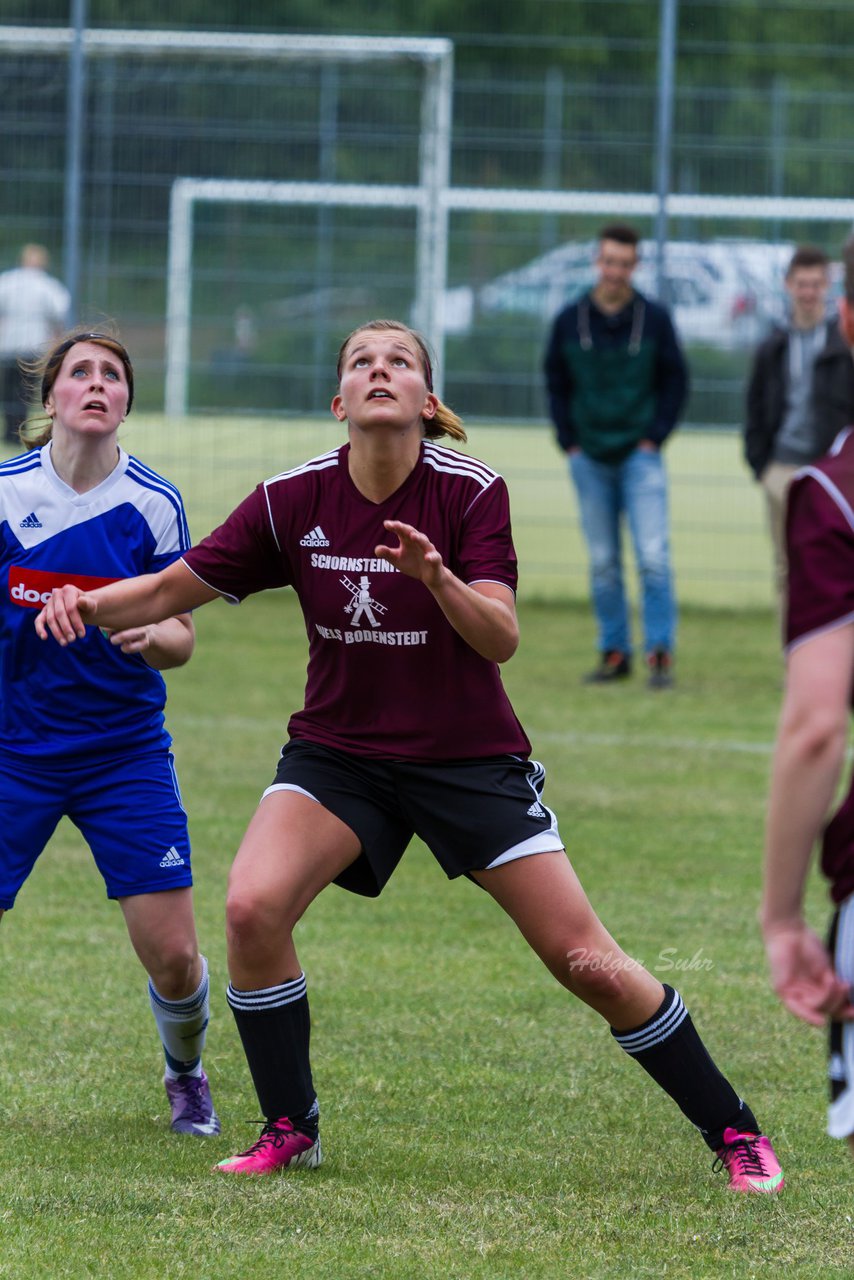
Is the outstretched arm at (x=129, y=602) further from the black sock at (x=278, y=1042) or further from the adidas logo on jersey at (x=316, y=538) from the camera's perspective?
the black sock at (x=278, y=1042)

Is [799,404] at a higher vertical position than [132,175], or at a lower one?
lower

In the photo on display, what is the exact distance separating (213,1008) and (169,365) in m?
9.74

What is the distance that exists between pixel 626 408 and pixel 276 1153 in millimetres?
7111

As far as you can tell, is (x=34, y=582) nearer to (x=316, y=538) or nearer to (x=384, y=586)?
(x=316, y=538)

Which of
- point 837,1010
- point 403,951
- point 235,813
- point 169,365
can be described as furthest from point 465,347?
point 837,1010

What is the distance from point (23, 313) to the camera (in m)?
14.5

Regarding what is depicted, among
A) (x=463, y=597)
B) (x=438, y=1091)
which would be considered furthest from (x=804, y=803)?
(x=438, y=1091)

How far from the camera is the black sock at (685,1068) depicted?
4.04 meters

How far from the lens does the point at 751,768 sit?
348 inches

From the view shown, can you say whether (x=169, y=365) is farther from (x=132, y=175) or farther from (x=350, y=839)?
(x=350, y=839)

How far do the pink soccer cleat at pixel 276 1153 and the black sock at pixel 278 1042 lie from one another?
0.08 feet

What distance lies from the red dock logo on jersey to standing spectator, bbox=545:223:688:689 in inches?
259

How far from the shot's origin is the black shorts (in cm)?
397

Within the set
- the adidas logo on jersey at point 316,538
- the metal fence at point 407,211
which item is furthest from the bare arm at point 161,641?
the metal fence at point 407,211
